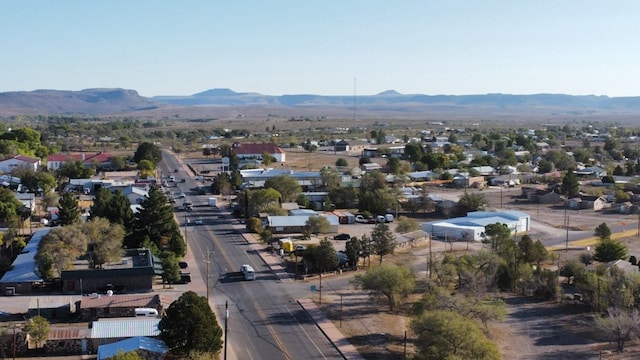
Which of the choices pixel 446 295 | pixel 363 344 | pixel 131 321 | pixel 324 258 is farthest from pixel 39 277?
pixel 446 295

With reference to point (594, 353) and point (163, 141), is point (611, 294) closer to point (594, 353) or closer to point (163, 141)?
point (594, 353)

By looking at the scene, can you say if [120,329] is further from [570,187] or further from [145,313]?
[570,187]

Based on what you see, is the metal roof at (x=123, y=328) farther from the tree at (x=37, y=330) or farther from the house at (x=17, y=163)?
the house at (x=17, y=163)

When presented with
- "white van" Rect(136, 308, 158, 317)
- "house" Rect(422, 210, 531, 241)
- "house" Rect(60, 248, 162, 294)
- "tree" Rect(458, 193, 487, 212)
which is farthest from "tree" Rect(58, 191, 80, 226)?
"tree" Rect(458, 193, 487, 212)

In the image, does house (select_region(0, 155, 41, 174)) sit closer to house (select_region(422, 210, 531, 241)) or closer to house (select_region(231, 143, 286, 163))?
house (select_region(231, 143, 286, 163))

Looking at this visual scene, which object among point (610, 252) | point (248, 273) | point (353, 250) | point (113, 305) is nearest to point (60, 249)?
point (113, 305)

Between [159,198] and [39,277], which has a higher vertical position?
[159,198]

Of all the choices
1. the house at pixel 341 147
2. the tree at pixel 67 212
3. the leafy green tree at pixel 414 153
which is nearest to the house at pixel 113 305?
the tree at pixel 67 212
